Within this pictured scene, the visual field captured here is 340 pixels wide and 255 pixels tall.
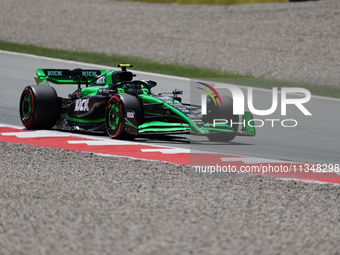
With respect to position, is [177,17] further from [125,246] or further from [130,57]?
[125,246]

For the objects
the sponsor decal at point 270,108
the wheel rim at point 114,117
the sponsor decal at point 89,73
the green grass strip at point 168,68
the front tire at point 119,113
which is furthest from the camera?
the green grass strip at point 168,68

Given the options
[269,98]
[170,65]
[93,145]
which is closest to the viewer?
[93,145]

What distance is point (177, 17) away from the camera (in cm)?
2456

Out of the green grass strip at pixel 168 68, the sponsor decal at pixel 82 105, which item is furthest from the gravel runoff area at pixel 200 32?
the sponsor decal at pixel 82 105

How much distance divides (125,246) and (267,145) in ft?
18.0

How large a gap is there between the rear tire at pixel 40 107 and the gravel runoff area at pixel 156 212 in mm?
3042

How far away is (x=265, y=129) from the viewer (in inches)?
419

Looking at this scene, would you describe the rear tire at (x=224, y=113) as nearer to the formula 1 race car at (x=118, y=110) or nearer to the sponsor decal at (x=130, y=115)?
the formula 1 race car at (x=118, y=110)

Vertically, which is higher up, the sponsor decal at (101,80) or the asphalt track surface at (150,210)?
the sponsor decal at (101,80)

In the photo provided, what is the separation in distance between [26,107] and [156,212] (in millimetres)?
5892

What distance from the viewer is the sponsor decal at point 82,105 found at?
31.4ft

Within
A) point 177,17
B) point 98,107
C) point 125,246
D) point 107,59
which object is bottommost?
point 125,246

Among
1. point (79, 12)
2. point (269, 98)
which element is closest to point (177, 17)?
point (79, 12)

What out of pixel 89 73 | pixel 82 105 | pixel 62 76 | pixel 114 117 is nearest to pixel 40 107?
pixel 82 105
